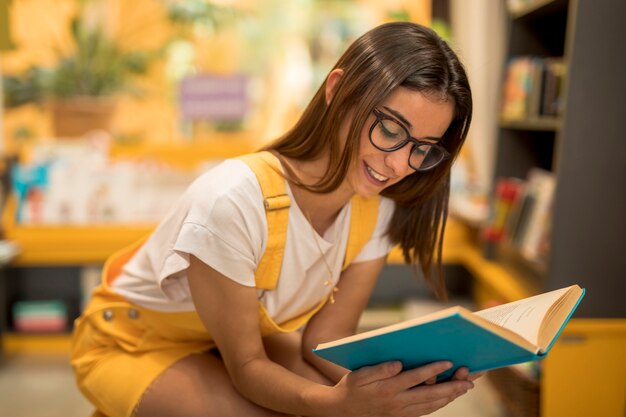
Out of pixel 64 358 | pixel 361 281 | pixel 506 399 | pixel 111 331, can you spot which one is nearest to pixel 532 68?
pixel 506 399

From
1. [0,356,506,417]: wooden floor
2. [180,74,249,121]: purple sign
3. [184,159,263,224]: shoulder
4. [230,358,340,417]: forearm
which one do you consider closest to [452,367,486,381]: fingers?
[230,358,340,417]: forearm

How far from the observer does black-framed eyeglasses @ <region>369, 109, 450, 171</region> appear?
1.30 meters

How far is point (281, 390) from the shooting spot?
1.38m

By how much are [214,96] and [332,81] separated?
8.31 feet

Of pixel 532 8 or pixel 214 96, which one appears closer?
pixel 532 8

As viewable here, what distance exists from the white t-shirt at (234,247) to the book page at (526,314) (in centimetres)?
42

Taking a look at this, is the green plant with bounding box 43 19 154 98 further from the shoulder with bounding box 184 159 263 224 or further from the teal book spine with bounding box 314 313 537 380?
the teal book spine with bounding box 314 313 537 380

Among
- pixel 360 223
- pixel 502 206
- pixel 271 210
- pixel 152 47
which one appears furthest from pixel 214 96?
pixel 152 47

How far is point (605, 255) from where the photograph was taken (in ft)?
7.14

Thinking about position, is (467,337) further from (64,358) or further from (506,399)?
(64,358)

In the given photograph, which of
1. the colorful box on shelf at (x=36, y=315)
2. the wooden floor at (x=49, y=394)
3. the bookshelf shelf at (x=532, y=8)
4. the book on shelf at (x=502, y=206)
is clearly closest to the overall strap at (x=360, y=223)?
the wooden floor at (x=49, y=394)

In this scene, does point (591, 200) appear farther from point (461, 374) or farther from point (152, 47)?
point (152, 47)

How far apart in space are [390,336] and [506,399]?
133cm

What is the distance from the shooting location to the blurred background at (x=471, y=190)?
2139 millimetres
